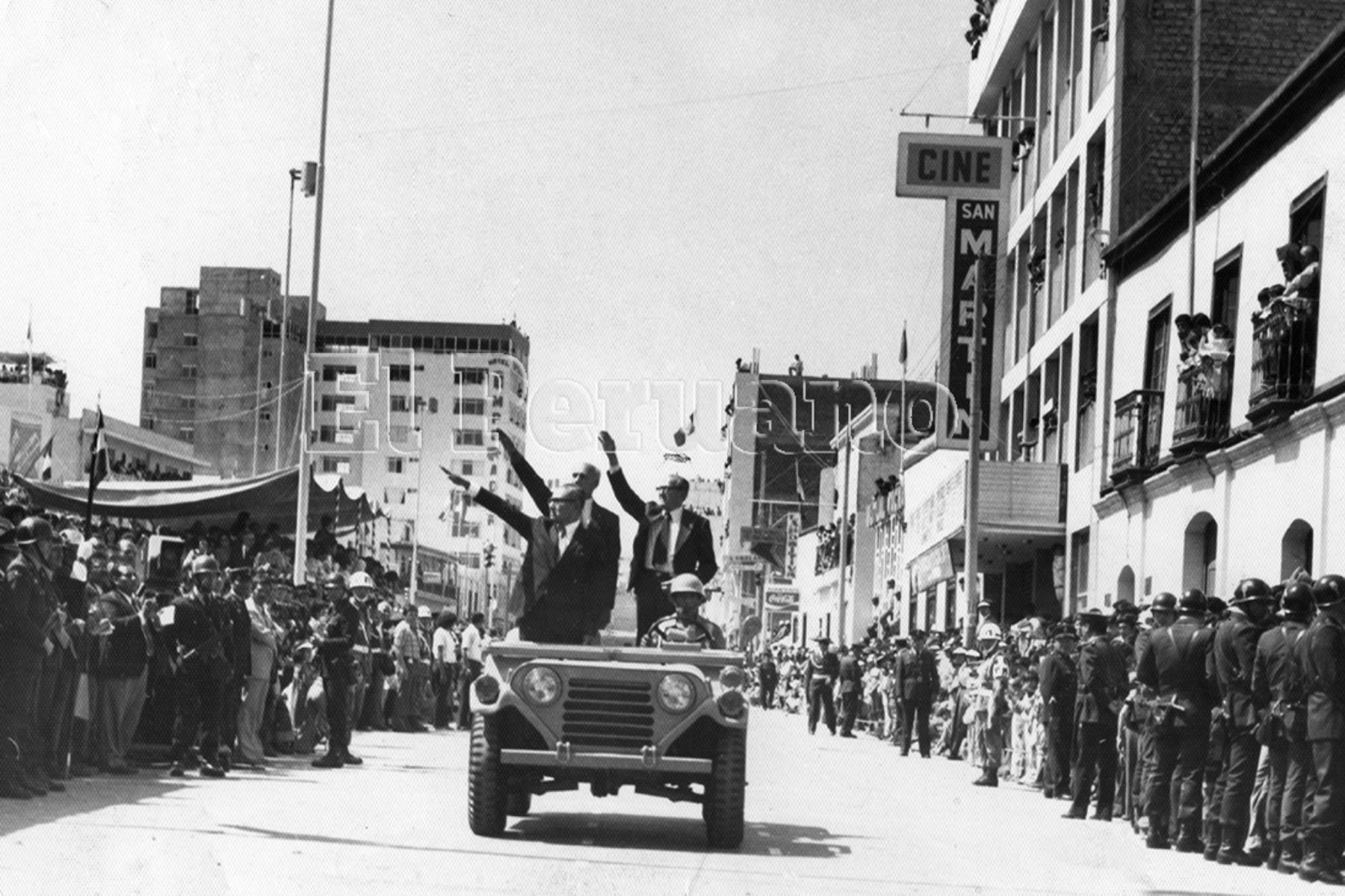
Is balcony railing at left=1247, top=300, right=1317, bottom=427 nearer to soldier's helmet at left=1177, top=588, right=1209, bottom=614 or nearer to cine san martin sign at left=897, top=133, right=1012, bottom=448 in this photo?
soldier's helmet at left=1177, top=588, right=1209, bottom=614

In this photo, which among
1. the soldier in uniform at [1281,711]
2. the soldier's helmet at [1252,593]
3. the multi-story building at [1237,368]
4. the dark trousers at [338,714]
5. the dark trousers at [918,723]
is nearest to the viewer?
the soldier in uniform at [1281,711]

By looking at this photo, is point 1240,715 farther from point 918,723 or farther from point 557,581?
point 918,723

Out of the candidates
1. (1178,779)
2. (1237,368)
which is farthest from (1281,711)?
(1237,368)

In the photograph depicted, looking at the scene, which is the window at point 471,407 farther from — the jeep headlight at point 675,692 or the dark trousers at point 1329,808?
the dark trousers at point 1329,808

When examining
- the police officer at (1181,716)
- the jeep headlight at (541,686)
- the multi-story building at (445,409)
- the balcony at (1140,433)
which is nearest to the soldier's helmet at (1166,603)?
the police officer at (1181,716)

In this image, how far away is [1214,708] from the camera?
16.1 m

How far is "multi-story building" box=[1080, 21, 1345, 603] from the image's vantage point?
2322cm

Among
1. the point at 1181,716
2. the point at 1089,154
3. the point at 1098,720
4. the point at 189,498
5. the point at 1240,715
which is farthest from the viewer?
the point at 1089,154

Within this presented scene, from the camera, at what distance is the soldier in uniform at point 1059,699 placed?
70.2 ft

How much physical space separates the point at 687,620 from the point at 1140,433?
60.4ft

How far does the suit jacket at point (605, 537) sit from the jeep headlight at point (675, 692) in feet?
5.02

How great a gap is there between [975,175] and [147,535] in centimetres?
1749

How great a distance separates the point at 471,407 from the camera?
16088 centimetres

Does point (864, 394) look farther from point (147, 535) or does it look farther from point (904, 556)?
point (147, 535)
